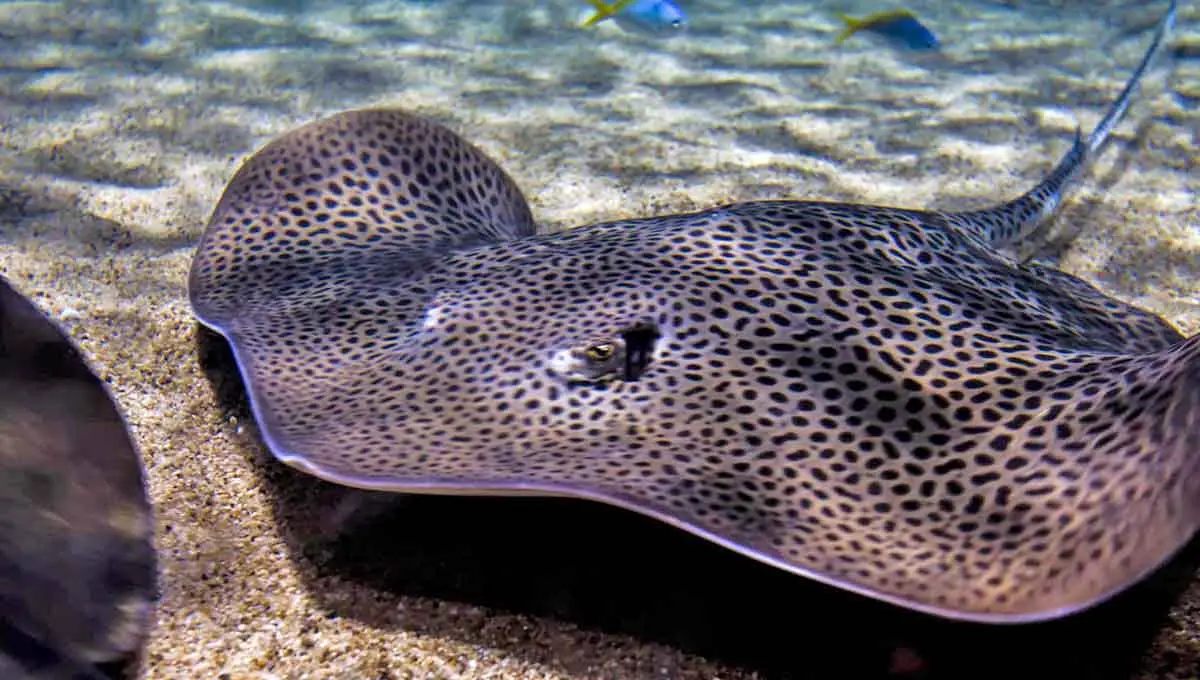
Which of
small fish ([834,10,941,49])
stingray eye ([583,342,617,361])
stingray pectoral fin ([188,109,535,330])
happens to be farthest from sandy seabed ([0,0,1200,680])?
stingray eye ([583,342,617,361])

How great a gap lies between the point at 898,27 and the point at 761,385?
25.0 feet

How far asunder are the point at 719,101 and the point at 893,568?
627 centimetres

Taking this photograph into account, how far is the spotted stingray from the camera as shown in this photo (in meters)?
1.94

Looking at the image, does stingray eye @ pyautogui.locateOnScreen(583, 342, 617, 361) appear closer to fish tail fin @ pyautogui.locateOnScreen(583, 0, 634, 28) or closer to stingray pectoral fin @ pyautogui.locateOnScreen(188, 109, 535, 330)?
stingray pectoral fin @ pyautogui.locateOnScreen(188, 109, 535, 330)

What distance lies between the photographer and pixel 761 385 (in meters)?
2.40

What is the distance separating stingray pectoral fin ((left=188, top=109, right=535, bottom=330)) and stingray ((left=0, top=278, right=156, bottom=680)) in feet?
4.16

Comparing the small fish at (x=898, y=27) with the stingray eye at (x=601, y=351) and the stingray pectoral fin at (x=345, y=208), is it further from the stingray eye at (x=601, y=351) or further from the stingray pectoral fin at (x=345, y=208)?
the stingray eye at (x=601, y=351)

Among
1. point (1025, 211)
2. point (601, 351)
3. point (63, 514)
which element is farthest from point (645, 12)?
point (63, 514)

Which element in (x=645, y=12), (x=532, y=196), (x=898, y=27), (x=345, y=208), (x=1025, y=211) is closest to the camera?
(x=345, y=208)

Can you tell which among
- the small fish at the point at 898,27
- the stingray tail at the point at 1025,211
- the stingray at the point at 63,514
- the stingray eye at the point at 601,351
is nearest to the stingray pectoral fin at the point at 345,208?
the stingray eye at the point at 601,351

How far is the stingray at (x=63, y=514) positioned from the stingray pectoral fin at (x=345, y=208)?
4.16 ft

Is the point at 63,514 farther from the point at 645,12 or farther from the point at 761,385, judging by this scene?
the point at 645,12

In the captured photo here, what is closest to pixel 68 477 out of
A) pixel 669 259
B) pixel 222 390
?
pixel 222 390

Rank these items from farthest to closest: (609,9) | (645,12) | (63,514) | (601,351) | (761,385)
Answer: (645,12), (609,9), (601,351), (761,385), (63,514)
